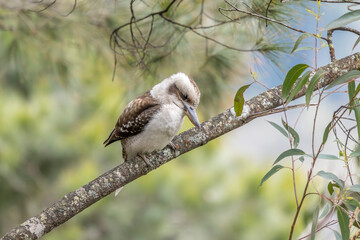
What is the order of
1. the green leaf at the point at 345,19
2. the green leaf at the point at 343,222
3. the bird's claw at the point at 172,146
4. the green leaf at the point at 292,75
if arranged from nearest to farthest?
the green leaf at the point at 345,19, the green leaf at the point at 343,222, the green leaf at the point at 292,75, the bird's claw at the point at 172,146

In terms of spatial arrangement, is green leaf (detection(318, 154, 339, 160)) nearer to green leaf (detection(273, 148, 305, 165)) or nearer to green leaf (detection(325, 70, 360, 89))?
green leaf (detection(273, 148, 305, 165))

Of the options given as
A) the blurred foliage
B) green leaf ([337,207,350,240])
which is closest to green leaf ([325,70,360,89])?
green leaf ([337,207,350,240])

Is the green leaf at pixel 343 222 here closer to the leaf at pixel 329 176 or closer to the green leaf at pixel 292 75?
the leaf at pixel 329 176

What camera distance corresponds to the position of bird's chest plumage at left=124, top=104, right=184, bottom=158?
1.91m

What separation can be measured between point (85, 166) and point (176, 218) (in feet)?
4.59

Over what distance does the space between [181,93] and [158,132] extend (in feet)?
0.65

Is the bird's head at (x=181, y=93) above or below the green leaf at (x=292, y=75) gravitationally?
above

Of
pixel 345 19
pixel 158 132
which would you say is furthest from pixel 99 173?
pixel 345 19

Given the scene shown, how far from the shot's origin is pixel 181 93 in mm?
2039

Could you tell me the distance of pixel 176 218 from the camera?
6.95 meters

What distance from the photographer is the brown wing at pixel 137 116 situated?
202 centimetres

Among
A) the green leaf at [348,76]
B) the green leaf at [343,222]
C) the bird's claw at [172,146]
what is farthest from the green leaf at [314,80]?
the bird's claw at [172,146]

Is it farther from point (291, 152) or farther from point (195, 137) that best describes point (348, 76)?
point (195, 137)

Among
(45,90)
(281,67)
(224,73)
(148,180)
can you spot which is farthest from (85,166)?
(281,67)
